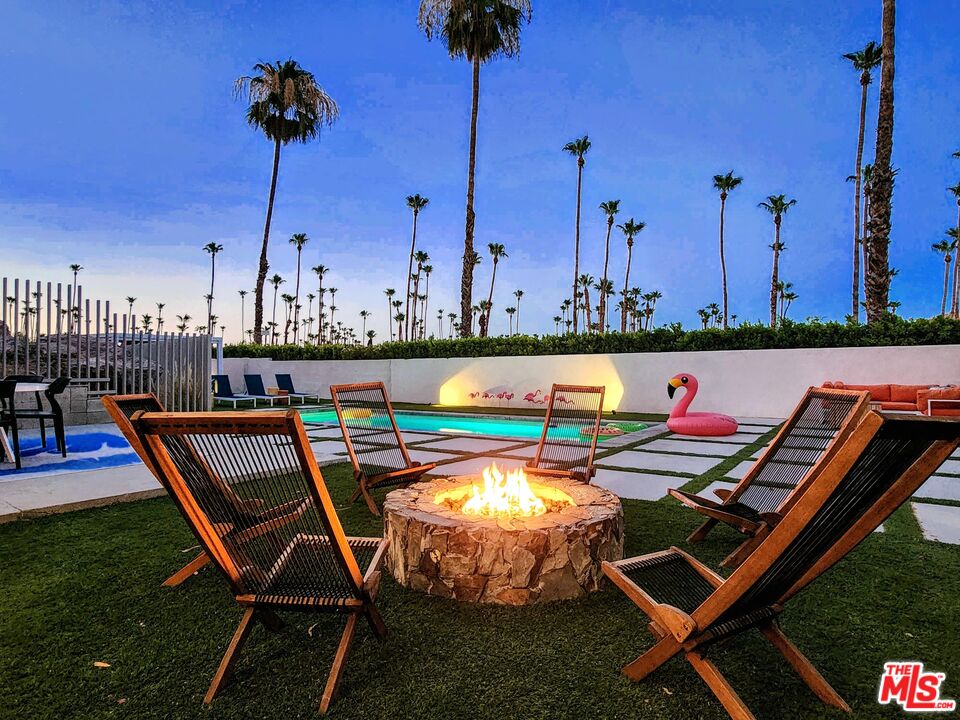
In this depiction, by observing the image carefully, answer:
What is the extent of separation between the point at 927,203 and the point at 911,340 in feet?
347

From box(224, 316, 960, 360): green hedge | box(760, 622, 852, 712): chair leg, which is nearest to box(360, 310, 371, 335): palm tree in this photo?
box(224, 316, 960, 360): green hedge

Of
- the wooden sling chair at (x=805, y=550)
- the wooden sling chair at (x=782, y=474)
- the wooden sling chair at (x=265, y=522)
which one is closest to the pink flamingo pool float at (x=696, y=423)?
the wooden sling chair at (x=782, y=474)

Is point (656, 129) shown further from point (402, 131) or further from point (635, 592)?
point (635, 592)

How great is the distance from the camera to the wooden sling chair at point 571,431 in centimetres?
427

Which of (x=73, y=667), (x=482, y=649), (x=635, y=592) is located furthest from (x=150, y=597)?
(x=635, y=592)

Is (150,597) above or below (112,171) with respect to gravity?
below

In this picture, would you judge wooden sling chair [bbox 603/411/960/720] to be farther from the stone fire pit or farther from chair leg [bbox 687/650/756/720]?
the stone fire pit

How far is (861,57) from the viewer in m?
19.2

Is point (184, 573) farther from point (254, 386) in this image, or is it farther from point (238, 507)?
point (254, 386)

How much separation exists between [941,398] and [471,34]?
51.3 feet

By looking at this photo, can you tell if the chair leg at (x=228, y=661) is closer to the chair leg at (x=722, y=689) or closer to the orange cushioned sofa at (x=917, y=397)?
the chair leg at (x=722, y=689)

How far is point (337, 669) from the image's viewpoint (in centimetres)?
175

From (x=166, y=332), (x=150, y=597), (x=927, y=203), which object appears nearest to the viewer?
(x=150, y=597)

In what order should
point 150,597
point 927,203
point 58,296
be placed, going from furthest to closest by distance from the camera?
1. point 927,203
2. point 58,296
3. point 150,597
